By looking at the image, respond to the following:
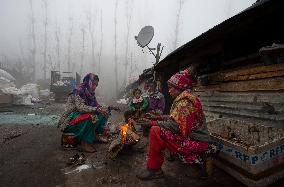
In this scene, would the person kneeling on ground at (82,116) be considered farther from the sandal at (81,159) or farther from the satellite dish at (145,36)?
the satellite dish at (145,36)

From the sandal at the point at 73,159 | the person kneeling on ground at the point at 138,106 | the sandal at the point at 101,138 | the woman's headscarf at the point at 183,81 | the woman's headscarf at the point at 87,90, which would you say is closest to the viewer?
the woman's headscarf at the point at 183,81

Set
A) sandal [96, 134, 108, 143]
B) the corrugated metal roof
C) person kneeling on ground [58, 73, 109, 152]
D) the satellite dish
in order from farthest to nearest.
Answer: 1. the satellite dish
2. sandal [96, 134, 108, 143]
3. person kneeling on ground [58, 73, 109, 152]
4. the corrugated metal roof

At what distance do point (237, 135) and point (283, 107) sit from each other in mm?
1149

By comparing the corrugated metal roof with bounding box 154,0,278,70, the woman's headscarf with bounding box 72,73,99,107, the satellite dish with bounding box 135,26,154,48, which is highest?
the satellite dish with bounding box 135,26,154,48

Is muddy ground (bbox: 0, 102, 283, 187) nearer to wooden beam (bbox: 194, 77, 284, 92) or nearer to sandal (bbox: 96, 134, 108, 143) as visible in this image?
sandal (bbox: 96, 134, 108, 143)

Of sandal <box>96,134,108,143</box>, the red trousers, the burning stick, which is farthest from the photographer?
sandal <box>96,134,108,143</box>

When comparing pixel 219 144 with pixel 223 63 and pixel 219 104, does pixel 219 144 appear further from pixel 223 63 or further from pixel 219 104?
pixel 223 63

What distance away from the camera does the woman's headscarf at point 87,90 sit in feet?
19.4

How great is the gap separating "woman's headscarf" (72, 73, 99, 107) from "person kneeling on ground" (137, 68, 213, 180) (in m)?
2.63

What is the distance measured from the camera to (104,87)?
4619 centimetres

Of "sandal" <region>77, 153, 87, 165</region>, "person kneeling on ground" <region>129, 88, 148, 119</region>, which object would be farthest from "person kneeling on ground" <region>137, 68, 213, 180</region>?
"person kneeling on ground" <region>129, 88, 148, 119</region>

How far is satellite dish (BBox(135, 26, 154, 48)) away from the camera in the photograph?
1222 cm

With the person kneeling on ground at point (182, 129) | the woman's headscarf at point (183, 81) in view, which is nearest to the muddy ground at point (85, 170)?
the person kneeling on ground at point (182, 129)

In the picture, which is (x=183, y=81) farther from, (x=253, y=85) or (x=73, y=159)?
(x=73, y=159)
